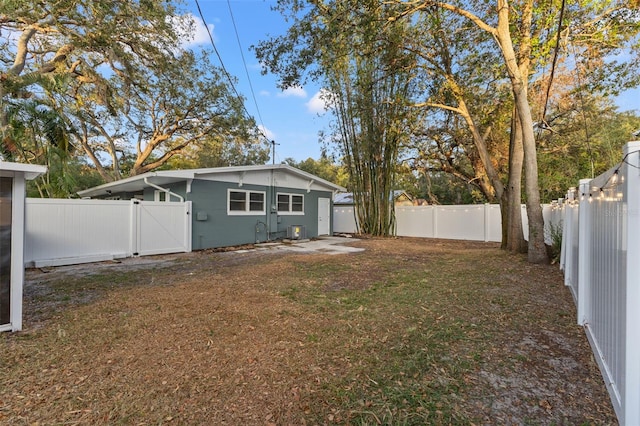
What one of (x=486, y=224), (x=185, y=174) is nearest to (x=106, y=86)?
(x=185, y=174)

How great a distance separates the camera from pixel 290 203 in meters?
12.8

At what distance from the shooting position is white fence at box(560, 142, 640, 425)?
5.24 ft

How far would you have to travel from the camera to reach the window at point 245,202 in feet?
34.9

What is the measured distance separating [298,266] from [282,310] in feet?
9.82

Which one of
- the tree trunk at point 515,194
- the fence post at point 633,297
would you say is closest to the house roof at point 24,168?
the fence post at point 633,297

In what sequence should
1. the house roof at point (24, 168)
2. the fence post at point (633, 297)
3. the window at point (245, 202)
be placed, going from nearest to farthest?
1. the fence post at point (633, 297)
2. the house roof at point (24, 168)
3. the window at point (245, 202)

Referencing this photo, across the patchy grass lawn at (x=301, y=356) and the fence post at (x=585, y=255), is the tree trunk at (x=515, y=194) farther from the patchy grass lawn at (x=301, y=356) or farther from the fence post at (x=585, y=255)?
the fence post at (x=585, y=255)

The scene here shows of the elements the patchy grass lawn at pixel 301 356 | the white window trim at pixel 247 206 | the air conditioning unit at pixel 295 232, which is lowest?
the patchy grass lawn at pixel 301 356

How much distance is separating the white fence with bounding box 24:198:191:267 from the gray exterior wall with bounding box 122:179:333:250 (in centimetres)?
42

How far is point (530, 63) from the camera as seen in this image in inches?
283

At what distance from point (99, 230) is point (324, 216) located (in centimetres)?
888

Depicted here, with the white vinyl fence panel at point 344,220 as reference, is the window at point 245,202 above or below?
above

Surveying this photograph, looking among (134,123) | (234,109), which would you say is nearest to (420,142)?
(234,109)

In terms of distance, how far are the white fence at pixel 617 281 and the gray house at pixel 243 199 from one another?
8.67m
